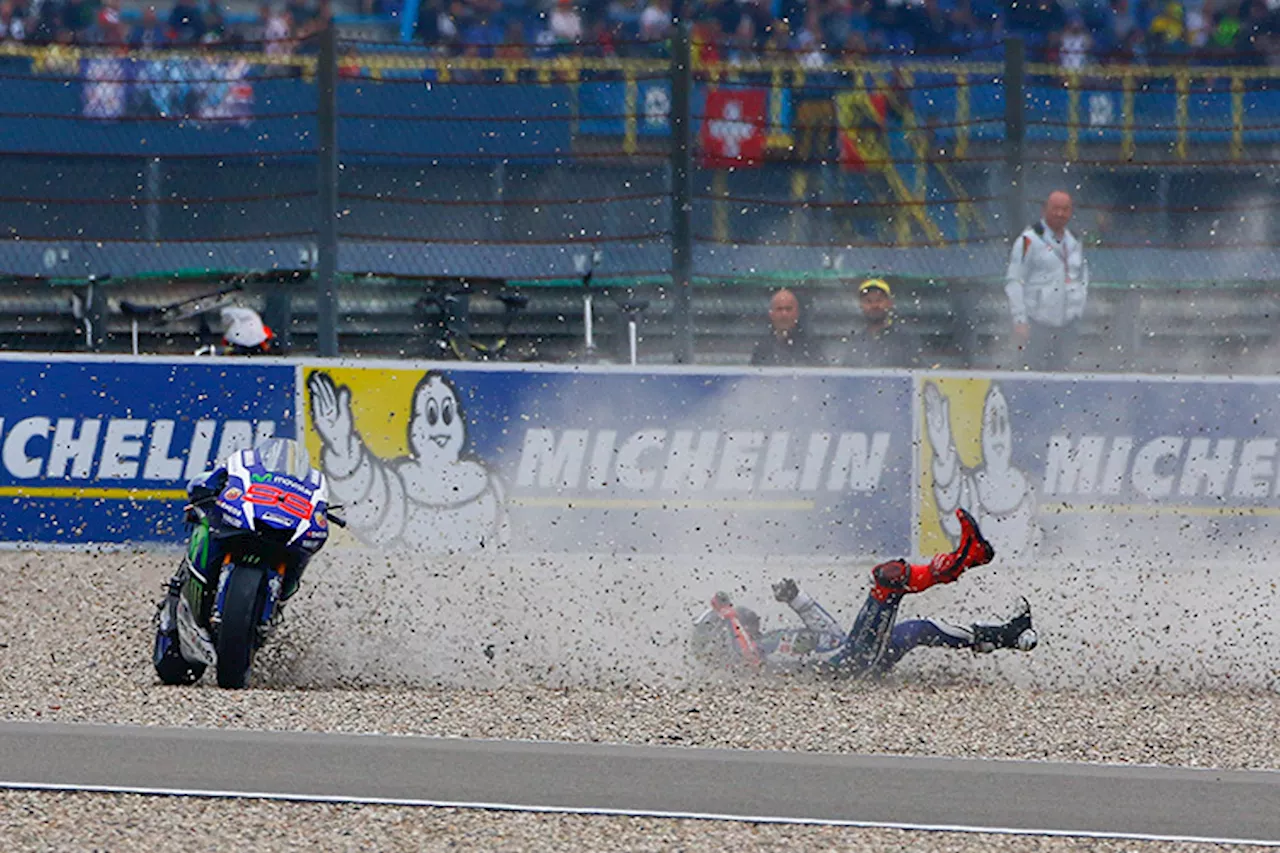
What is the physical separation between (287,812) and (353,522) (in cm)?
580

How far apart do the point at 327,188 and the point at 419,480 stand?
170cm

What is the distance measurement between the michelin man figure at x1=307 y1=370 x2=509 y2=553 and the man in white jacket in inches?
124

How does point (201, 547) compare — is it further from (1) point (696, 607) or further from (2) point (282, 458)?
(1) point (696, 607)

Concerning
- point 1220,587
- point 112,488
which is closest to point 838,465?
point 1220,587

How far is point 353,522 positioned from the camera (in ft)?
36.3

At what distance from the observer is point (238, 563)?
7352 millimetres

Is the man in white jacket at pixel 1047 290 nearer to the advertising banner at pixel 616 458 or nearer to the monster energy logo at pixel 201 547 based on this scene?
the advertising banner at pixel 616 458

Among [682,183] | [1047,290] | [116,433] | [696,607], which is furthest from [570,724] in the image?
[1047,290]

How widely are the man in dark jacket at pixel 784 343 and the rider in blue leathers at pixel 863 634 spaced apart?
347cm

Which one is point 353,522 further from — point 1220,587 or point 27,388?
point 1220,587

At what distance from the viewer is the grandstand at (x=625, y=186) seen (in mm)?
11953

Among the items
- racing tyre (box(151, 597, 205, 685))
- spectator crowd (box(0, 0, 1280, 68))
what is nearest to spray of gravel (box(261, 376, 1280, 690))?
racing tyre (box(151, 597, 205, 685))

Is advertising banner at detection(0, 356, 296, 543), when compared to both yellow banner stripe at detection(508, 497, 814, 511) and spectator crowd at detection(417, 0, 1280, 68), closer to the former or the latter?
yellow banner stripe at detection(508, 497, 814, 511)

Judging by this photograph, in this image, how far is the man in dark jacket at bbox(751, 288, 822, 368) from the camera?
11.3 m
